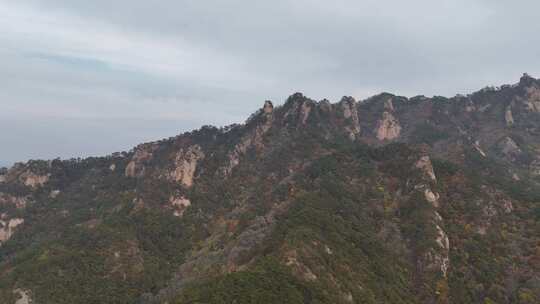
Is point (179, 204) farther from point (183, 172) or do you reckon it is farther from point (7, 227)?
point (7, 227)

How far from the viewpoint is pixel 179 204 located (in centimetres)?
17650

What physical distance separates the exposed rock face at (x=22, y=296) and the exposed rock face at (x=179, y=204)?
6337cm

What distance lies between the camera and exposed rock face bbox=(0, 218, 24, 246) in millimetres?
181375

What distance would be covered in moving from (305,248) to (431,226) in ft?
161

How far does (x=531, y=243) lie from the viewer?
428 feet

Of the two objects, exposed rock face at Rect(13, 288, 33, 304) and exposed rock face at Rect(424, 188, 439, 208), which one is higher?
exposed rock face at Rect(424, 188, 439, 208)

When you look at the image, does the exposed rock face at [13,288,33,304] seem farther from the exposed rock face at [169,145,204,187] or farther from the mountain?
the exposed rock face at [169,145,204,187]

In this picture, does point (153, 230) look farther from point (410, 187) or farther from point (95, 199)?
point (410, 187)

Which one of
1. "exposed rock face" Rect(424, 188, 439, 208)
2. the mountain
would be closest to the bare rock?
the mountain

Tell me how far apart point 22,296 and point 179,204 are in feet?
232

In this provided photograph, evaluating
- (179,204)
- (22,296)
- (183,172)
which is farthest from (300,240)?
(183,172)

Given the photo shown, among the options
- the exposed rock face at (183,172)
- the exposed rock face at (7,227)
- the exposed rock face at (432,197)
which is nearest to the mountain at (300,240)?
the exposed rock face at (7,227)

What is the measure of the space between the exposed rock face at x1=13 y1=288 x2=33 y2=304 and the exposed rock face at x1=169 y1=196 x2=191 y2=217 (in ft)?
208

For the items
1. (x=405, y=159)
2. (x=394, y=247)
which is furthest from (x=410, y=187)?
(x=394, y=247)
